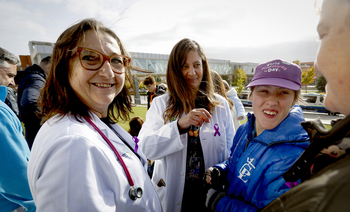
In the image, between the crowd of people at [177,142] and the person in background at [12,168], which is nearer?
the crowd of people at [177,142]

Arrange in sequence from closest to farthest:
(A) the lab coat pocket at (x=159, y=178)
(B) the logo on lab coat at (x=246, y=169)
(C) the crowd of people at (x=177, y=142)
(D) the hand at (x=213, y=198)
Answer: (C) the crowd of people at (x=177, y=142) → (B) the logo on lab coat at (x=246, y=169) → (D) the hand at (x=213, y=198) → (A) the lab coat pocket at (x=159, y=178)

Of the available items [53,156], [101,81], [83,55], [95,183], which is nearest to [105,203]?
[95,183]

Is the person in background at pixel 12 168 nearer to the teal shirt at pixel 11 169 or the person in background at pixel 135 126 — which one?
the teal shirt at pixel 11 169

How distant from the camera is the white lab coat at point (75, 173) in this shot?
813mm

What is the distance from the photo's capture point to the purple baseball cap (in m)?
1.44

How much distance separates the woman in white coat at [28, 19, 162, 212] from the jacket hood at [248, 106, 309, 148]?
1.11 m

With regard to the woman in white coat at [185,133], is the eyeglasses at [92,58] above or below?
above

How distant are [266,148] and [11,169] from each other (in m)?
2.65

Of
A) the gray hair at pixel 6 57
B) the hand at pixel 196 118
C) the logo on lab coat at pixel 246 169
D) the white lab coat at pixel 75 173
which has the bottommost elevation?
the logo on lab coat at pixel 246 169

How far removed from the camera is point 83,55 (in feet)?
4.05

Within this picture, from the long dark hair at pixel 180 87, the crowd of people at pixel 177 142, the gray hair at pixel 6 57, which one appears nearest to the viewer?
the crowd of people at pixel 177 142

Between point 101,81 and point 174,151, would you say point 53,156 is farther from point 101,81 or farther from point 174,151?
point 174,151

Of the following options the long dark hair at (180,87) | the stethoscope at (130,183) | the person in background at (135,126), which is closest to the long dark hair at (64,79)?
the stethoscope at (130,183)

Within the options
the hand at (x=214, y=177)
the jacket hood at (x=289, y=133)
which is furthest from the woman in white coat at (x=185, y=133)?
the jacket hood at (x=289, y=133)
